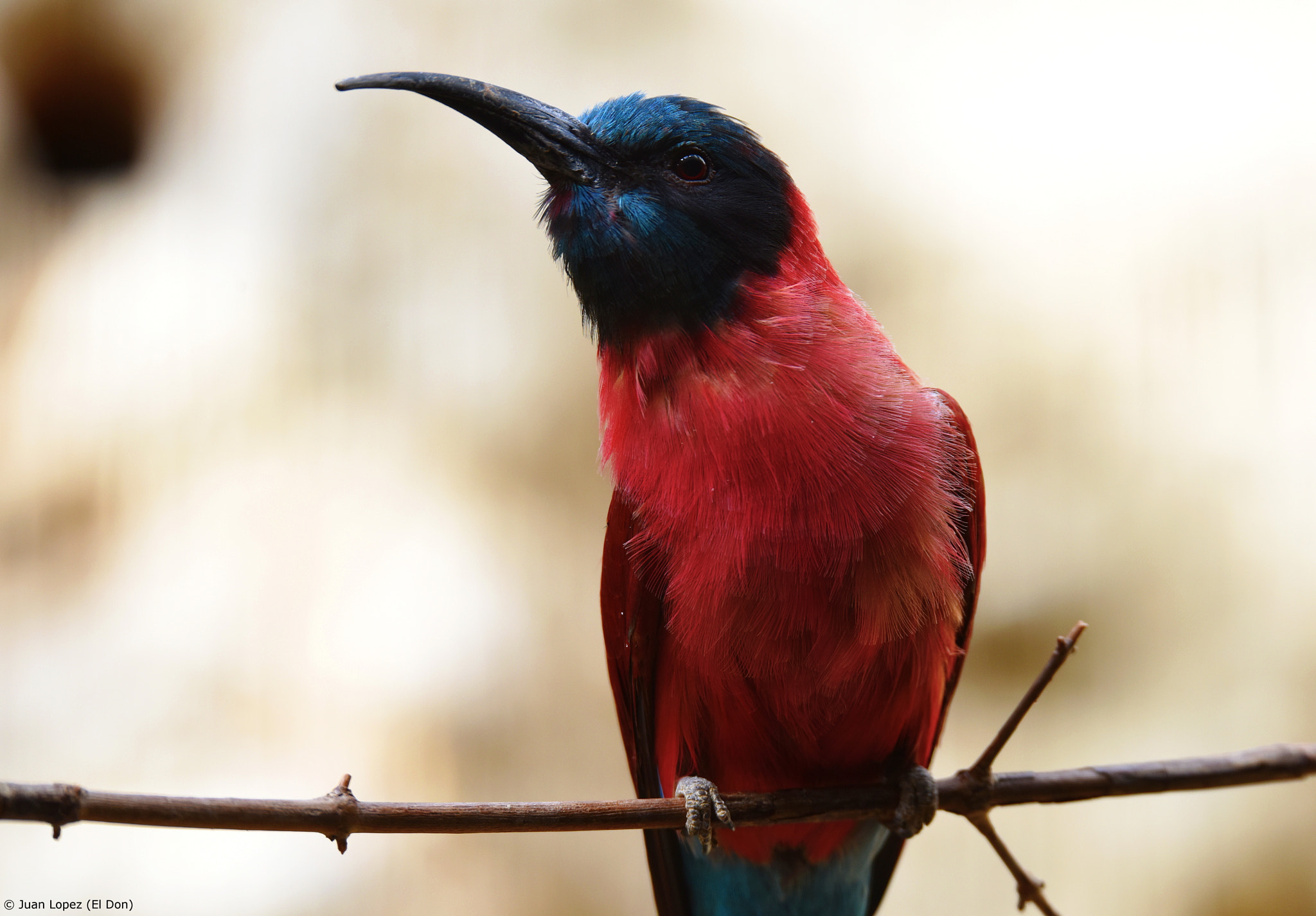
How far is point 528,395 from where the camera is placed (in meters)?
2.91

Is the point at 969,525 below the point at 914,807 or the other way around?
the other way around

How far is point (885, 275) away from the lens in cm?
300

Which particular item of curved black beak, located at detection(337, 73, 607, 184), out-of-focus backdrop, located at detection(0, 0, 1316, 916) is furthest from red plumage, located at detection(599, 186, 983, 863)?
out-of-focus backdrop, located at detection(0, 0, 1316, 916)

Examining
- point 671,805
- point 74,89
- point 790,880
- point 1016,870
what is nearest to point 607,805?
point 671,805

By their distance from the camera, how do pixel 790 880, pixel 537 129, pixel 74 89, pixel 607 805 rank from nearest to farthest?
pixel 607 805
pixel 537 129
pixel 790 880
pixel 74 89

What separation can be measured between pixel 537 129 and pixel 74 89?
2.10 m

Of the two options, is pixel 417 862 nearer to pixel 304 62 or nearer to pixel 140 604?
pixel 140 604

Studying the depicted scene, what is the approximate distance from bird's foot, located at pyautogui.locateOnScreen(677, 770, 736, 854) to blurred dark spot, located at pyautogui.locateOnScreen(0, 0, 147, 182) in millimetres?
2415

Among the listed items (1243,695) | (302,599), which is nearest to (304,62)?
(302,599)

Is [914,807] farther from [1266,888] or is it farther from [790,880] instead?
[1266,888]

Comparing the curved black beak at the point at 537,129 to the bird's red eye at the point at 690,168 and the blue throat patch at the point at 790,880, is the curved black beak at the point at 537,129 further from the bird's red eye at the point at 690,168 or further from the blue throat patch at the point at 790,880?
the blue throat patch at the point at 790,880

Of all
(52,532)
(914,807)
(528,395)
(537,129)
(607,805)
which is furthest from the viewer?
(528,395)

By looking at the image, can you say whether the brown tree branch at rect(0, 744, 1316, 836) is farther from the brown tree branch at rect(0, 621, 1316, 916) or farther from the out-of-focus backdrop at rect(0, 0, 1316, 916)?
the out-of-focus backdrop at rect(0, 0, 1316, 916)

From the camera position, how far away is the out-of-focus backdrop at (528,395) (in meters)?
2.65
